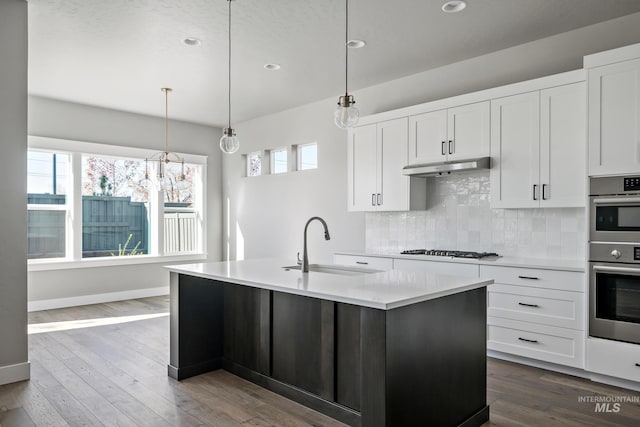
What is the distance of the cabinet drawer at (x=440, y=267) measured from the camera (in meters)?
3.83

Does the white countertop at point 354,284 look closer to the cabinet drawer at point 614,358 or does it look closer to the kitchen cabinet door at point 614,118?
the cabinet drawer at point 614,358

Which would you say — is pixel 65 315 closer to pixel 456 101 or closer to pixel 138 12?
pixel 138 12

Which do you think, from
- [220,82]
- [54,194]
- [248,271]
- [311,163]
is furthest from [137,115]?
[248,271]

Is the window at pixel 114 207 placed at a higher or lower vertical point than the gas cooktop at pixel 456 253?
higher

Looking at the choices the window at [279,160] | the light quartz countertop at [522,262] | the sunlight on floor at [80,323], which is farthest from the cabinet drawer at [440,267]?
the sunlight on floor at [80,323]

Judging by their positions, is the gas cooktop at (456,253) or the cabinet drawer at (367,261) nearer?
the gas cooktop at (456,253)

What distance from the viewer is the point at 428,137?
439cm

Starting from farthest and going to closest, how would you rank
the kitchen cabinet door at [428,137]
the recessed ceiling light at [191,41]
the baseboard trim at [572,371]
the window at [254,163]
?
the window at [254,163] → the kitchen cabinet door at [428,137] → the recessed ceiling light at [191,41] → the baseboard trim at [572,371]

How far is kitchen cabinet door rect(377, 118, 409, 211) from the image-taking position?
461cm

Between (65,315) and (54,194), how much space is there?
169 centimetres

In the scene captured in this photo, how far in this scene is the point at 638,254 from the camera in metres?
2.96

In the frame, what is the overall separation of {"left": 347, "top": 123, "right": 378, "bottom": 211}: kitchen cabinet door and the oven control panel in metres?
2.39

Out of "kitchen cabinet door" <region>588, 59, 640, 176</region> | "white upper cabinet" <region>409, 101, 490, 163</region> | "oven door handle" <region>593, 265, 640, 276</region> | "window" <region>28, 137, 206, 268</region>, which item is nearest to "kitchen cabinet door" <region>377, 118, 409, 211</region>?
"white upper cabinet" <region>409, 101, 490, 163</region>

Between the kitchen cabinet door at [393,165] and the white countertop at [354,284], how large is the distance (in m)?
1.81
